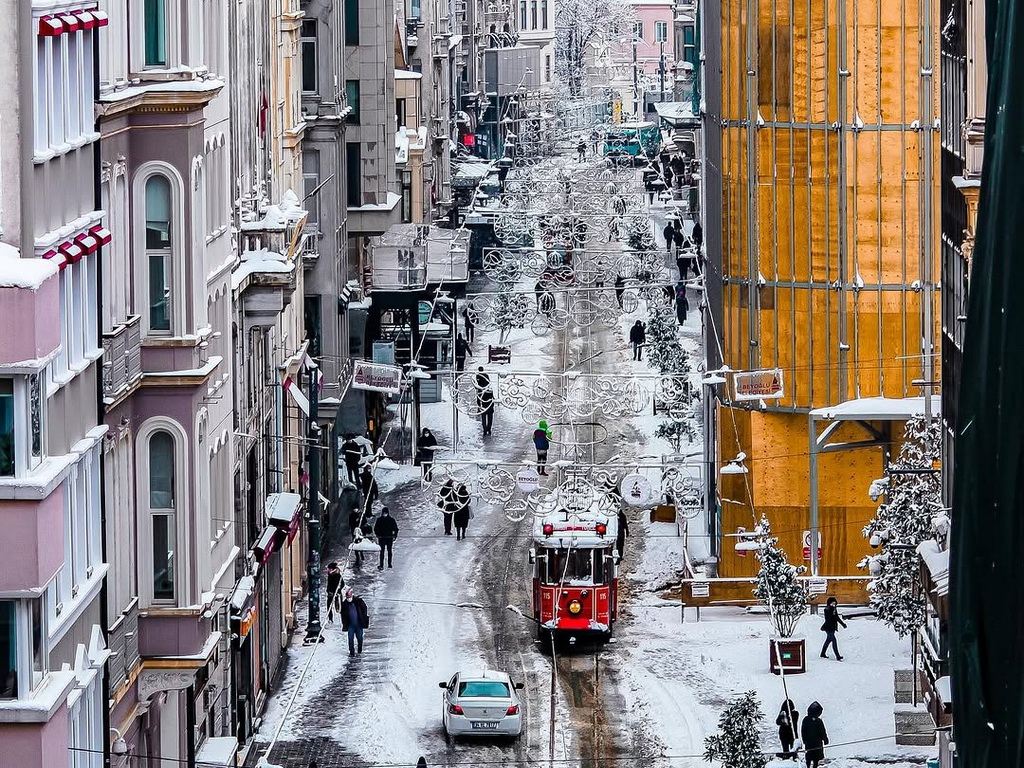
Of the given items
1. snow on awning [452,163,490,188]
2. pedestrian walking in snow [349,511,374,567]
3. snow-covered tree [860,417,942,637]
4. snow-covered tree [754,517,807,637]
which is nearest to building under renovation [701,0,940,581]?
snow-covered tree [754,517,807,637]

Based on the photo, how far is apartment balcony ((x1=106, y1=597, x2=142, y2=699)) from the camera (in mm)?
26812

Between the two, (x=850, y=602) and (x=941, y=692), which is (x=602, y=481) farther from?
(x=941, y=692)

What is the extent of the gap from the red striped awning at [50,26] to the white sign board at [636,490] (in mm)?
26798

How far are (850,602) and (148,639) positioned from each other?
23817mm

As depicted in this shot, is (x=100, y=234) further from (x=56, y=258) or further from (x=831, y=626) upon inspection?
(x=831, y=626)

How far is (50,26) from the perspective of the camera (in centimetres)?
2175

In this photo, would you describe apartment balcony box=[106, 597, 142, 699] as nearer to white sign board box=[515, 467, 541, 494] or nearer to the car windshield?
the car windshield

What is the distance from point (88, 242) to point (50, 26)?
2325 mm

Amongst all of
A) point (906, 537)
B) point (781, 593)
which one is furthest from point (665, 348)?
point (906, 537)

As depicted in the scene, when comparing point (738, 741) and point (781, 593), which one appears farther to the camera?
point (781, 593)

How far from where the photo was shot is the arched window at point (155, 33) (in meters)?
29.4

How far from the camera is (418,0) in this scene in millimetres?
98562

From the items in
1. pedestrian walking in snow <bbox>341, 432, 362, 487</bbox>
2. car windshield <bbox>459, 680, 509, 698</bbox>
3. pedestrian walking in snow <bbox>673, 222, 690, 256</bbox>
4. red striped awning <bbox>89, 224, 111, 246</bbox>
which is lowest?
car windshield <bbox>459, 680, 509, 698</bbox>

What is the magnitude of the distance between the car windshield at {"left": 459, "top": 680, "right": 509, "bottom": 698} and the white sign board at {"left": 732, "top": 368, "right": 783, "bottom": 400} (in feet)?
44.3
